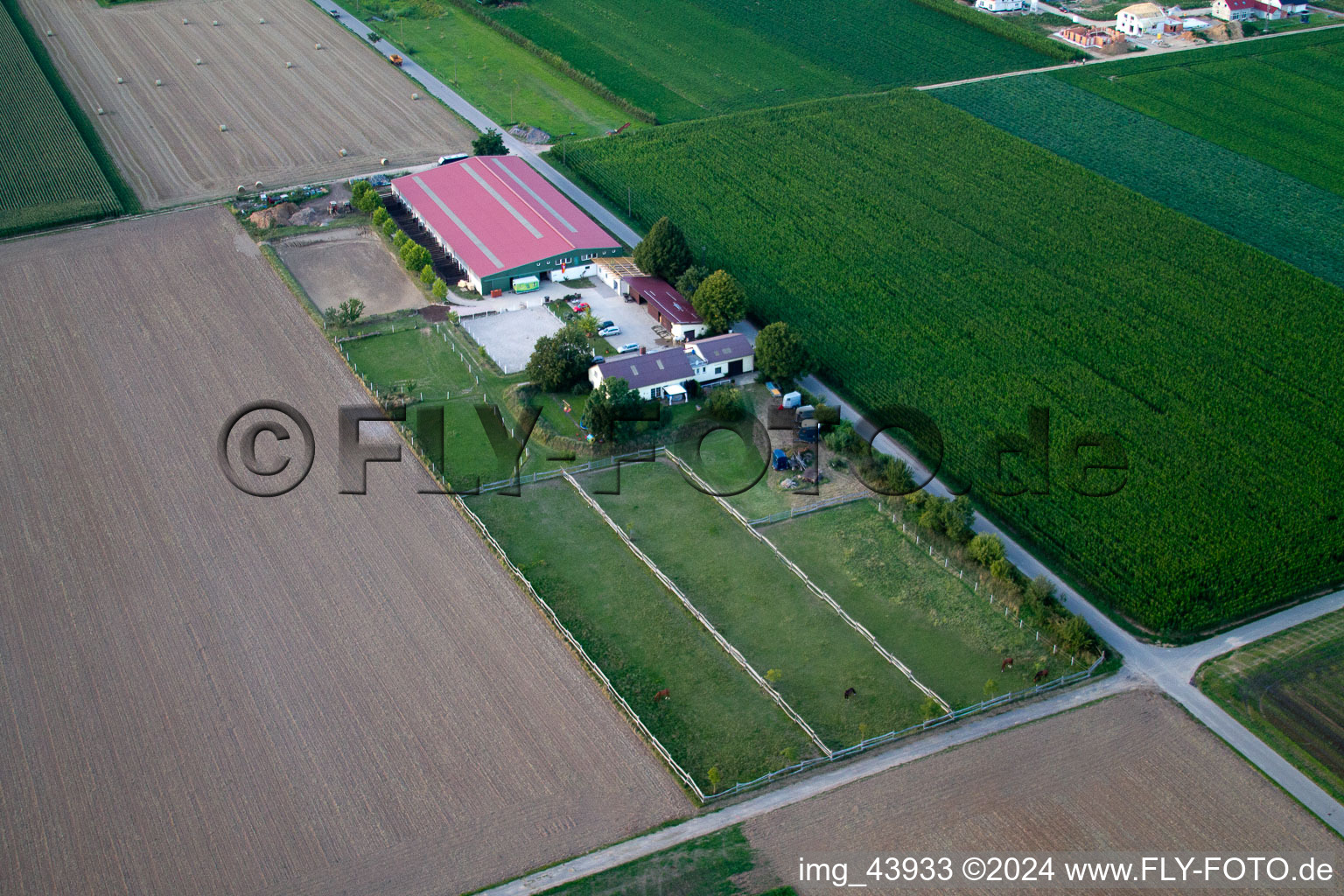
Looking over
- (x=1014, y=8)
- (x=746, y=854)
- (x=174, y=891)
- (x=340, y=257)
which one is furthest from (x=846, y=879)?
(x=1014, y=8)

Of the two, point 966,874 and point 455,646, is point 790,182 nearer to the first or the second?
point 455,646

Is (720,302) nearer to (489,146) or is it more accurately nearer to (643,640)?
(643,640)

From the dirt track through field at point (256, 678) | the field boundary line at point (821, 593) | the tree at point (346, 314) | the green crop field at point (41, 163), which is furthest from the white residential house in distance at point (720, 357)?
the green crop field at point (41, 163)

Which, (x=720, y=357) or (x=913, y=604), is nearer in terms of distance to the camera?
(x=913, y=604)

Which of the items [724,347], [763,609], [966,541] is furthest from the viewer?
[724,347]

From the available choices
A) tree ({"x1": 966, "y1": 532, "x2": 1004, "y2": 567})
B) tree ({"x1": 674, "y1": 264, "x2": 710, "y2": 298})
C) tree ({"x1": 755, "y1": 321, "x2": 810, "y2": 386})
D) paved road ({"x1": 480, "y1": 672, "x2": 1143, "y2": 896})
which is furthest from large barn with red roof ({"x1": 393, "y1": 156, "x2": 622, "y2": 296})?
paved road ({"x1": 480, "y1": 672, "x2": 1143, "y2": 896})

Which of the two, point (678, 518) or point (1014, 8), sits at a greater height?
point (1014, 8)

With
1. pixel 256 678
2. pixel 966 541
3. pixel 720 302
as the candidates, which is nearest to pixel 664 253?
pixel 720 302
